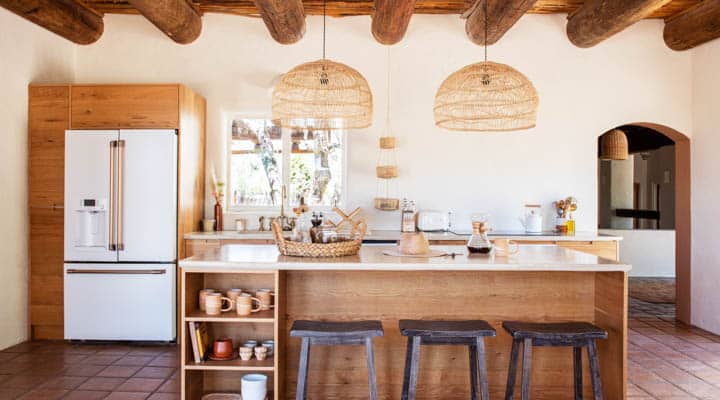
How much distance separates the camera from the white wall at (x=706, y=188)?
4977 millimetres

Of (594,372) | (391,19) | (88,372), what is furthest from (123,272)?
(594,372)

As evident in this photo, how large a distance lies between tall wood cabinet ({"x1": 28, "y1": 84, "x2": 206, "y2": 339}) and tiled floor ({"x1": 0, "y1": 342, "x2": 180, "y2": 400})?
428 millimetres

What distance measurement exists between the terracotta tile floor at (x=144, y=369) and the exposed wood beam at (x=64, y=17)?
2.65 m

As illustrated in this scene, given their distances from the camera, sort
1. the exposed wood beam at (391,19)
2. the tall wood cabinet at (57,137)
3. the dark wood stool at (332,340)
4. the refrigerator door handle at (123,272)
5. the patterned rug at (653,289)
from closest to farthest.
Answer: the dark wood stool at (332,340), the exposed wood beam at (391,19), the refrigerator door handle at (123,272), the tall wood cabinet at (57,137), the patterned rug at (653,289)

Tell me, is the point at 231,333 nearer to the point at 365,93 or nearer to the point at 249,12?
the point at 365,93

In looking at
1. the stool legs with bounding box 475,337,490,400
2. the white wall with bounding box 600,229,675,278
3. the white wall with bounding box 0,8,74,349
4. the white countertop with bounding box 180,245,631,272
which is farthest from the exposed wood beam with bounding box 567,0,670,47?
the white wall with bounding box 0,8,74,349

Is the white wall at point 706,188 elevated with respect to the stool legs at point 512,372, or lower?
elevated

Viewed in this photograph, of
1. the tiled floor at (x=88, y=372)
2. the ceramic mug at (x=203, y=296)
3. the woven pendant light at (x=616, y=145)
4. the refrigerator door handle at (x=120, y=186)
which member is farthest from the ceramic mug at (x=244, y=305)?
the woven pendant light at (x=616, y=145)

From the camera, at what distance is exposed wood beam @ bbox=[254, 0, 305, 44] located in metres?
4.16

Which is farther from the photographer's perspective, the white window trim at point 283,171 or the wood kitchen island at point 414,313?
the white window trim at point 283,171

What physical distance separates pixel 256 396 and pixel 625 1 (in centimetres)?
380

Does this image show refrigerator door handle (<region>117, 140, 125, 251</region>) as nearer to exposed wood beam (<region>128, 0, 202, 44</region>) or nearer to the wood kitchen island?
exposed wood beam (<region>128, 0, 202, 44</region>)

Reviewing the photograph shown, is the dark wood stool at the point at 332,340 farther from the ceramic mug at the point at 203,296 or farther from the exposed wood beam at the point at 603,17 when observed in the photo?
the exposed wood beam at the point at 603,17

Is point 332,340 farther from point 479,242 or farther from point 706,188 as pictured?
point 706,188
